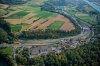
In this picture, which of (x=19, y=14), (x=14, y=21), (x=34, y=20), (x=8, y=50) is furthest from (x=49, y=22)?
(x=8, y=50)

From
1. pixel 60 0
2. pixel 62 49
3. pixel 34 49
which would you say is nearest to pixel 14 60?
Answer: pixel 34 49

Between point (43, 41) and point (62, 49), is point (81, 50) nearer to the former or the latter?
point (62, 49)

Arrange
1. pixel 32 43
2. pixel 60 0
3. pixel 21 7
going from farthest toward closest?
1. pixel 60 0
2. pixel 21 7
3. pixel 32 43

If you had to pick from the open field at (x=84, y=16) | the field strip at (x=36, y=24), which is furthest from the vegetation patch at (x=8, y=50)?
the open field at (x=84, y=16)

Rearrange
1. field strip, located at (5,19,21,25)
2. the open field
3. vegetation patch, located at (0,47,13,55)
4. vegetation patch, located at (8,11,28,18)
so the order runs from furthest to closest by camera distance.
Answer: the open field, vegetation patch, located at (8,11,28,18), field strip, located at (5,19,21,25), vegetation patch, located at (0,47,13,55)

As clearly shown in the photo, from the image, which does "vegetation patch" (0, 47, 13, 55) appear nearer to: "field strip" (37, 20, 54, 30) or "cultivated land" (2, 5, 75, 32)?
"cultivated land" (2, 5, 75, 32)

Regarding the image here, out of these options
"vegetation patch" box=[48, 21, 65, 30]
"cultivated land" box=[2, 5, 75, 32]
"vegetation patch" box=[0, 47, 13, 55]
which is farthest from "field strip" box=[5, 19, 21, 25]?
"vegetation patch" box=[0, 47, 13, 55]

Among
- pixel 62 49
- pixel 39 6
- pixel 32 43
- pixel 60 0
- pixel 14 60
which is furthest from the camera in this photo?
pixel 60 0

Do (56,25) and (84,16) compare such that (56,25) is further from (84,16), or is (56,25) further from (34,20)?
(84,16)

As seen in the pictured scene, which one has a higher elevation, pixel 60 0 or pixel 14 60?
pixel 14 60
